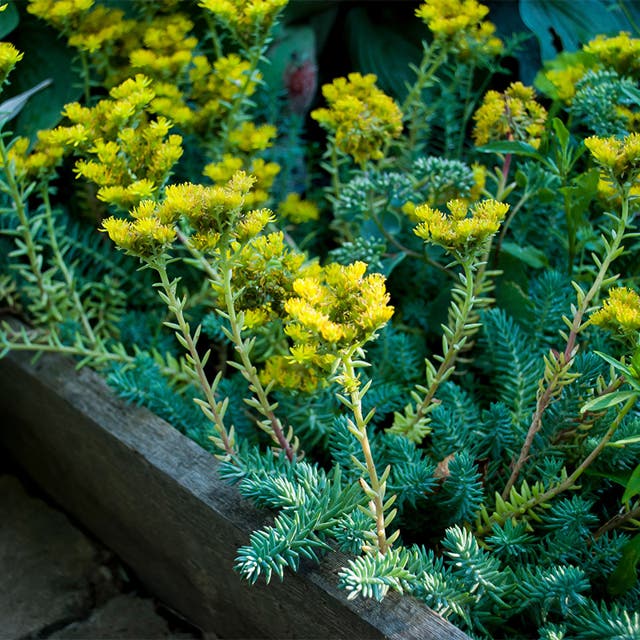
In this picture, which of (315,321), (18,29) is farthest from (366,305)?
(18,29)

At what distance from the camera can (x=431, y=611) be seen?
86cm

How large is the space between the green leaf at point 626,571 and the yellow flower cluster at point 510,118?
0.54 meters

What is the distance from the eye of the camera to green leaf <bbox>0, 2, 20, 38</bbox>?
137 centimetres

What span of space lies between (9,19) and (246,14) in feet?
1.66

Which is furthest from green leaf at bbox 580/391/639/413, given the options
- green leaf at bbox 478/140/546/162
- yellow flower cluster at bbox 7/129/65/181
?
yellow flower cluster at bbox 7/129/65/181

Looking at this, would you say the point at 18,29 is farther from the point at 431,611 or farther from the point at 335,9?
the point at 431,611

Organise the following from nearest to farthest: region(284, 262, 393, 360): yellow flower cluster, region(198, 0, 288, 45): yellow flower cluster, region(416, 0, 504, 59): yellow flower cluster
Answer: region(284, 262, 393, 360): yellow flower cluster, region(198, 0, 288, 45): yellow flower cluster, region(416, 0, 504, 59): yellow flower cluster

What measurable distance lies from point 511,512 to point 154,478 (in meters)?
0.48

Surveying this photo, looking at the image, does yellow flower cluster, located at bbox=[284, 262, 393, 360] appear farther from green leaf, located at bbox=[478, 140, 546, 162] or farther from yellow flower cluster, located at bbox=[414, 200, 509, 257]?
green leaf, located at bbox=[478, 140, 546, 162]

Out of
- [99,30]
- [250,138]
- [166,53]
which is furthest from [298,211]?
[99,30]

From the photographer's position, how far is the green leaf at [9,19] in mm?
1369

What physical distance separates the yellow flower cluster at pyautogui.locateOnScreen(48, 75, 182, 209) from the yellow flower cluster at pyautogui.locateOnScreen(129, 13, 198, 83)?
7.7 inches

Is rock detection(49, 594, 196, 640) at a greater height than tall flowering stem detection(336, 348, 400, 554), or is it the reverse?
tall flowering stem detection(336, 348, 400, 554)

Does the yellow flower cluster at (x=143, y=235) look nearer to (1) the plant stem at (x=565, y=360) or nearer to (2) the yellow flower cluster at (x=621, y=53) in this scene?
(1) the plant stem at (x=565, y=360)
